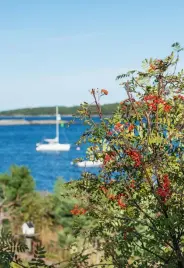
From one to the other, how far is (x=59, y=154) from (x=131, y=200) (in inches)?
2958

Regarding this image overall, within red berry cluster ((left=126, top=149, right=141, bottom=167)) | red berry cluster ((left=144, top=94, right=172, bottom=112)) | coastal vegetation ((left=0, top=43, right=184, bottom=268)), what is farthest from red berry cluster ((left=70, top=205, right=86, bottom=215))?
red berry cluster ((left=144, top=94, right=172, bottom=112))

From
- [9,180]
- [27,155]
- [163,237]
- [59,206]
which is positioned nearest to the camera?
[163,237]

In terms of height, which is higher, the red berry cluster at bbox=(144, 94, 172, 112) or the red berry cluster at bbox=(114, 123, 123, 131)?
the red berry cluster at bbox=(144, 94, 172, 112)

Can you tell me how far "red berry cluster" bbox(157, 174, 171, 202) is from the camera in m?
3.05

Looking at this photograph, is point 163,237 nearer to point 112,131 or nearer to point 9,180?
point 112,131

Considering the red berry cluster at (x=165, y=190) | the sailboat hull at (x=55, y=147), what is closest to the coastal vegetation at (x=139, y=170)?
the red berry cluster at (x=165, y=190)

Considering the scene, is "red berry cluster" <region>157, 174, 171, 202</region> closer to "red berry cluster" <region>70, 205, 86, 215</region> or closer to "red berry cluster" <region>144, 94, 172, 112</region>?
"red berry cluster" <region>144, 94, 172, 112</region>

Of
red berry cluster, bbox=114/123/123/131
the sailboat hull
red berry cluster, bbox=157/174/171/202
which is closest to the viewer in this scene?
red berry cluster, bbox=157/174/171/202

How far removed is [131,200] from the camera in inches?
128

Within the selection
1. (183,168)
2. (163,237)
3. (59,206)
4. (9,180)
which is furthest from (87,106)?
(9,180)

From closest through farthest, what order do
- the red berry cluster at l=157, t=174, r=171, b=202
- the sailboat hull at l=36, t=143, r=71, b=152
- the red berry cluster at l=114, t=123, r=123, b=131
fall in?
1. the red berry cluster at l=157, t=174, r=171, b=202
2. the red berry cluster at l=114, t=123, r=123, b=131
3. the sailboat hull at l=36, t=143, r=71, b=152

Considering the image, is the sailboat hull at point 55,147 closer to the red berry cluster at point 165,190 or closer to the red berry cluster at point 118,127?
the red berry cluster at point 118,127

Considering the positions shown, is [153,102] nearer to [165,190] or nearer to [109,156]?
[109,156]

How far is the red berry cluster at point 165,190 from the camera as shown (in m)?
3.05
